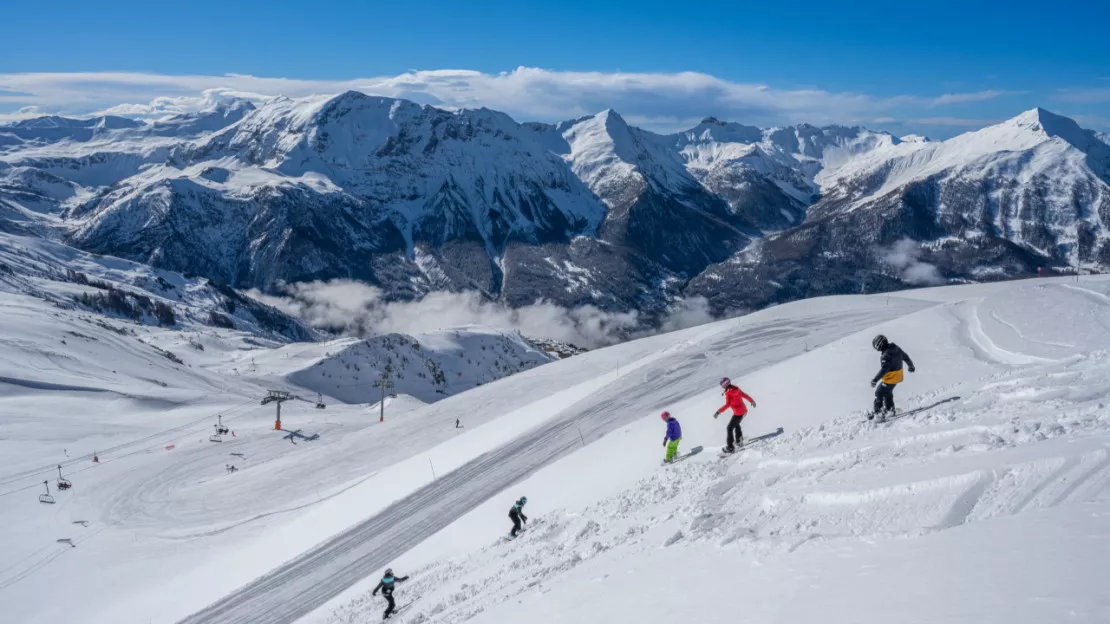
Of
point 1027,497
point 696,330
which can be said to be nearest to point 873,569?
point 1027,497

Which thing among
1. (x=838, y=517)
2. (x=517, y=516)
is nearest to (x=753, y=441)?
(x=517, y=516)

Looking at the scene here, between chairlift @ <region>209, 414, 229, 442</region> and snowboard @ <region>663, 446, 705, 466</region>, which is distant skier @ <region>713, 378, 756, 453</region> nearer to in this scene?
snowboard @ <region>663, 446, 705, 466</region>

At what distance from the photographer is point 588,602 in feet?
36.7

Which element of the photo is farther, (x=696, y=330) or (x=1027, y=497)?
(x=696, y=330)

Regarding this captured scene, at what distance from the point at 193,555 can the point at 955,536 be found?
29.5 meters

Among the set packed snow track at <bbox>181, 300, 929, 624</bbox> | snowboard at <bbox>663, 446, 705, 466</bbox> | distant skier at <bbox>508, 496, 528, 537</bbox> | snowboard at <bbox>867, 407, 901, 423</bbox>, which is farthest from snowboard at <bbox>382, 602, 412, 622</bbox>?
snowboard at <bbox>867, 407, 901, 423</bbox>

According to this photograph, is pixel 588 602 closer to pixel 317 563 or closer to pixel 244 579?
pixel 317 563

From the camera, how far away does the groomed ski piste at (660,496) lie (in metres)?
9.44

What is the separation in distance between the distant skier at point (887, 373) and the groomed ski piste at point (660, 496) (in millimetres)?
653

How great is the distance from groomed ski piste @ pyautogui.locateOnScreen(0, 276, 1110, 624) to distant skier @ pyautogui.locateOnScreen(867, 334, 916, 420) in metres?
0.65

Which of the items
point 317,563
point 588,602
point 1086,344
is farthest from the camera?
point 317,563

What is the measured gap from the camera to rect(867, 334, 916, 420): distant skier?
16750mm

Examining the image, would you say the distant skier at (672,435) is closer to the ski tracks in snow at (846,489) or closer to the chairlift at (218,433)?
the ski tracks in snow at (846,489)

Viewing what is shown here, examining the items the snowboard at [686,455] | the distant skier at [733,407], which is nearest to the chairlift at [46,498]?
the snowboard at [686,455]
